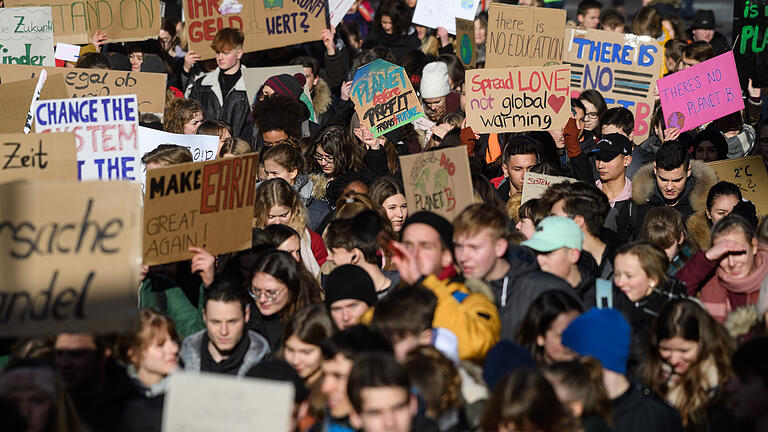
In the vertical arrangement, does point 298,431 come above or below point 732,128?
below

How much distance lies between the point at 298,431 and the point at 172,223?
7.46 feet

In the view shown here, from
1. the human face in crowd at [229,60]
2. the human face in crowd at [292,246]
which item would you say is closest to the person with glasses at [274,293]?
the human face in crowd at [292,246]

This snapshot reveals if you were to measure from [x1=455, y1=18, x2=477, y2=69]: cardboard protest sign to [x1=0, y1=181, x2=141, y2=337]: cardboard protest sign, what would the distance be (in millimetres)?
9057

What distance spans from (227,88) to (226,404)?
8.17 m

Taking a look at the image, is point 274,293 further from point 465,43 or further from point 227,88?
point 465,43

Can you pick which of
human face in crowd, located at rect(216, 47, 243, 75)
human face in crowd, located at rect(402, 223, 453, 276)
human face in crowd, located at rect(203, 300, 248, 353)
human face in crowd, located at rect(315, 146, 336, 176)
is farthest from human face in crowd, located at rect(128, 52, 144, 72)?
human face in crowd, located at rect(402, 223, 453, 276)

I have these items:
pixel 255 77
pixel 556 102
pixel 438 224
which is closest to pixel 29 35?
pixel 255 77

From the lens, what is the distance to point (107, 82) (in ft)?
34.7

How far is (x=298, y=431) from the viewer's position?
489 cm

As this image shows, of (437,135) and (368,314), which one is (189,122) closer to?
(437,135)

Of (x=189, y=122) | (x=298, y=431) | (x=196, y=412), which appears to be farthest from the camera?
(x=189, y=122)

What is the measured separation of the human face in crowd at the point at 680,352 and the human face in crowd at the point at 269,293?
2.30 m

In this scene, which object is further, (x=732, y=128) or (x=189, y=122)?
(x=732, y=128)

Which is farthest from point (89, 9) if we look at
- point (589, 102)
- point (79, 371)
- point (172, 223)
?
point (79, 371)
